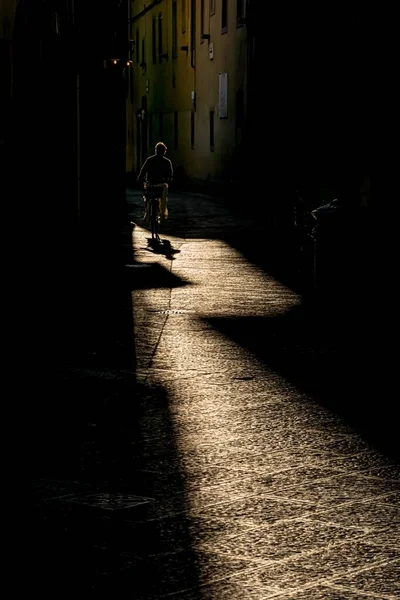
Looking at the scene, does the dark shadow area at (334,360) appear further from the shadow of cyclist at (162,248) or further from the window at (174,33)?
the window at (174,33)

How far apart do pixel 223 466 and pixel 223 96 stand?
3265cm

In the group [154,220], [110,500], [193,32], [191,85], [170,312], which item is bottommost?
[170,312]

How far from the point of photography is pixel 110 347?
1065cm

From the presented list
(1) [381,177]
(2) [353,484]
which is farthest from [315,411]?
(1) [381,177]

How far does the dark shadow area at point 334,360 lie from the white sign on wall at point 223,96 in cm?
2531

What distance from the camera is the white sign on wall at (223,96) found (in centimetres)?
3825

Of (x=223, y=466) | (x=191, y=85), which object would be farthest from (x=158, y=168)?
(x=191, y=85)

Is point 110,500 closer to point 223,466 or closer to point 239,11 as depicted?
point 223,466

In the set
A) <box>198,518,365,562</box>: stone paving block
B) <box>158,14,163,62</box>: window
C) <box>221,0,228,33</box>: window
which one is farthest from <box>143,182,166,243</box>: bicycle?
<box>158,14,163,62</box>: window

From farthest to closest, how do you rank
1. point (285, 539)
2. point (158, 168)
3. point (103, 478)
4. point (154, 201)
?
point (158, 168), point (154, 201), point (103, 478), point (285, 539)

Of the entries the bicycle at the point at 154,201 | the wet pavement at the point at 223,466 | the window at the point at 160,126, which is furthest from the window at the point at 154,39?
the wet pavement at the point at 223,466

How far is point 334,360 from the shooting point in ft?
33.2

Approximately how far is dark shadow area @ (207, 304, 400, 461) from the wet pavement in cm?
2

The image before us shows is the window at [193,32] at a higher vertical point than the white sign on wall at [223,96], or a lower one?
higher
